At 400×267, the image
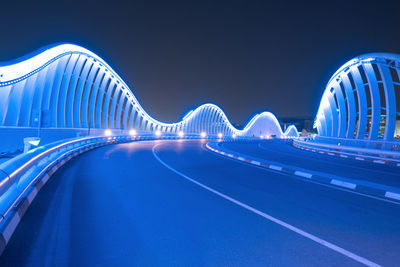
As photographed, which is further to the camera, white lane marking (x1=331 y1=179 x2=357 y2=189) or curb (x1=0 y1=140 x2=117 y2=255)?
white lane marking (x1=331 y1=179 x2=357 y2=189)

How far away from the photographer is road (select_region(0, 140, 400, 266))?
11.9 feet

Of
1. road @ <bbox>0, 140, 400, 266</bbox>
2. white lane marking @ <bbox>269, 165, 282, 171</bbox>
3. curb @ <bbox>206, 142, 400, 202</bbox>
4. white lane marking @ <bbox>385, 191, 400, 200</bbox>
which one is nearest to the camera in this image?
road @ <bbox>0, 140, 400, 266</bbox>

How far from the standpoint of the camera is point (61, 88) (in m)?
30.4

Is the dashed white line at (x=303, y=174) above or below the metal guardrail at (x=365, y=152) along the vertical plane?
below

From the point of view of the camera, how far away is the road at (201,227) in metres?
3.64

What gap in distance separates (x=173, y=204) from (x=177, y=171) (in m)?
4.97

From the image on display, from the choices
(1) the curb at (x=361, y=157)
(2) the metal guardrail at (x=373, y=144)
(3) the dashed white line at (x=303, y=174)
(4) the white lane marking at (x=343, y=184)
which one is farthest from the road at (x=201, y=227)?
(2) the metal guardrail at (x=373, y=144)

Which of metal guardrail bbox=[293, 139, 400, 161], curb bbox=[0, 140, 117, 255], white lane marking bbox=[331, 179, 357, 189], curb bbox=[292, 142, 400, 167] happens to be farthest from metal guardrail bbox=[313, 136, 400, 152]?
curb bbox=[0, 140, 117, 255]

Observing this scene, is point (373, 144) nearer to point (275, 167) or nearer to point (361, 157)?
point (361, 157)

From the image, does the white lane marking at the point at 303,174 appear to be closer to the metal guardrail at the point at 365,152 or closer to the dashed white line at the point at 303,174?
the dashed white line at the point at 303,174

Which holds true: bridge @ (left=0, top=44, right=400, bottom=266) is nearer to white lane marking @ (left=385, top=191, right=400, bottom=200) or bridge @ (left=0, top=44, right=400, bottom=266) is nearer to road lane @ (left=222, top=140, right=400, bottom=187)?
white lane marking @ (left=385, top=191, right=400, bottom=200)

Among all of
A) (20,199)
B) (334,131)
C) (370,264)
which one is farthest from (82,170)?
(334,131)

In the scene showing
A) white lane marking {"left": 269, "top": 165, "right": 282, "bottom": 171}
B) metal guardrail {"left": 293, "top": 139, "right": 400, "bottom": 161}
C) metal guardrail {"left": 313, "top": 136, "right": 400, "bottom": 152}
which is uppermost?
metal guardrail {"left": 313, "top": 136, "right": 400, "bottom": 152}

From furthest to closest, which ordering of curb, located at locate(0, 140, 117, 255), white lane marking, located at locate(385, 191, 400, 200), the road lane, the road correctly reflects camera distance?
the road lane, white lane marking, located at locate(385, 191, 400, 200), curb, located at locate(0, 140, 117, 255), the road
